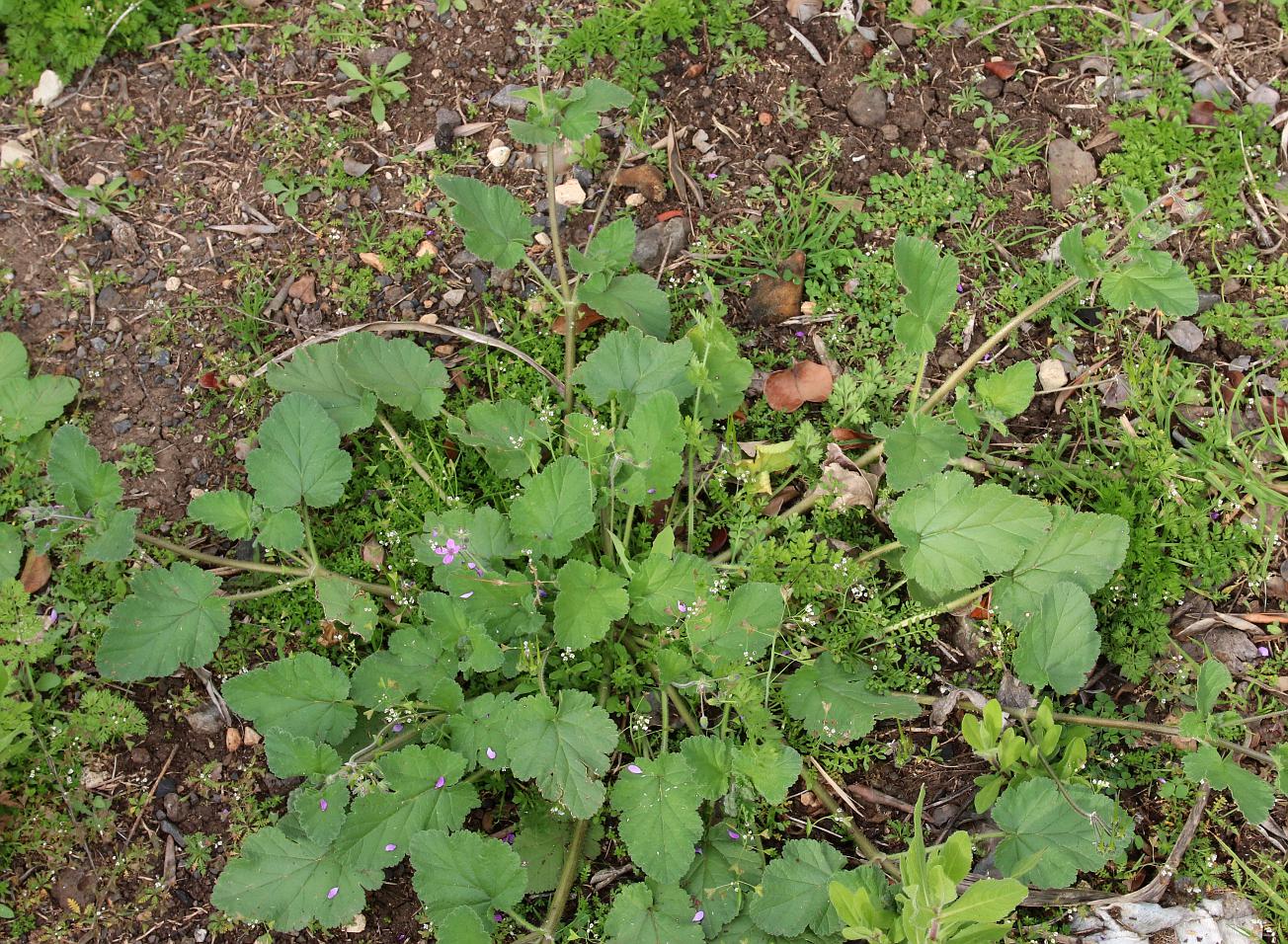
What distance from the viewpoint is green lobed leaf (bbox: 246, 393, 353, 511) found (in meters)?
3.12

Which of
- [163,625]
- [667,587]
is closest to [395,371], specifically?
[163,625]

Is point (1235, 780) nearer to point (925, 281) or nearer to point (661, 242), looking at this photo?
point (925, 281)

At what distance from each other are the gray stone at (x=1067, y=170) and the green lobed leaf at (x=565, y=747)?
2640 mm

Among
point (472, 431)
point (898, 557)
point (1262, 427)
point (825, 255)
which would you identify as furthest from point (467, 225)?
point (1262, 427)

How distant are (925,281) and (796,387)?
2.19 ft

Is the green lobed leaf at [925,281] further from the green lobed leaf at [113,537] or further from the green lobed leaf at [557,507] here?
the green lobed leaf at [113,537]

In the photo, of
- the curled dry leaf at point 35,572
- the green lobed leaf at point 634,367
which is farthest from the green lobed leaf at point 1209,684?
the curled dry leaf at point 35,572

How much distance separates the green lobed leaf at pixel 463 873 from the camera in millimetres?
2598

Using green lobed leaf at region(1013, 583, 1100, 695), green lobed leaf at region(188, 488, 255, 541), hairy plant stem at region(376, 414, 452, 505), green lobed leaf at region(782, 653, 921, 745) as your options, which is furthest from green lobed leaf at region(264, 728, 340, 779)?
green lobed leaf at region(1013, 583, 1100, 695)

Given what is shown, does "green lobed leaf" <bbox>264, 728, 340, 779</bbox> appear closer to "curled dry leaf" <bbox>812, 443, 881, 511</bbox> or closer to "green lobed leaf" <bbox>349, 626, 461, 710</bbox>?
"green lobed leaf" <bbox>349, 626, 461, 710</bbox>

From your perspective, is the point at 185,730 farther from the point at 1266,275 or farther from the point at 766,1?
the point at 1266,275

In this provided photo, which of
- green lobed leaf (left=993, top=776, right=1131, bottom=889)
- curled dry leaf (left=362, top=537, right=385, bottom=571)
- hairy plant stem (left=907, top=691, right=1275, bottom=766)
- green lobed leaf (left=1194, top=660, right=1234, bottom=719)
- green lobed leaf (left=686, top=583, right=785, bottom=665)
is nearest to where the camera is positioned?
green lobed leaf (left=993, top=776, right=1131, bottom=889)

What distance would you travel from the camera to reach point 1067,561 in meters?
2.97

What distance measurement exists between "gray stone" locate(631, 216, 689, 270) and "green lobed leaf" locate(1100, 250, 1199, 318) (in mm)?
1506
